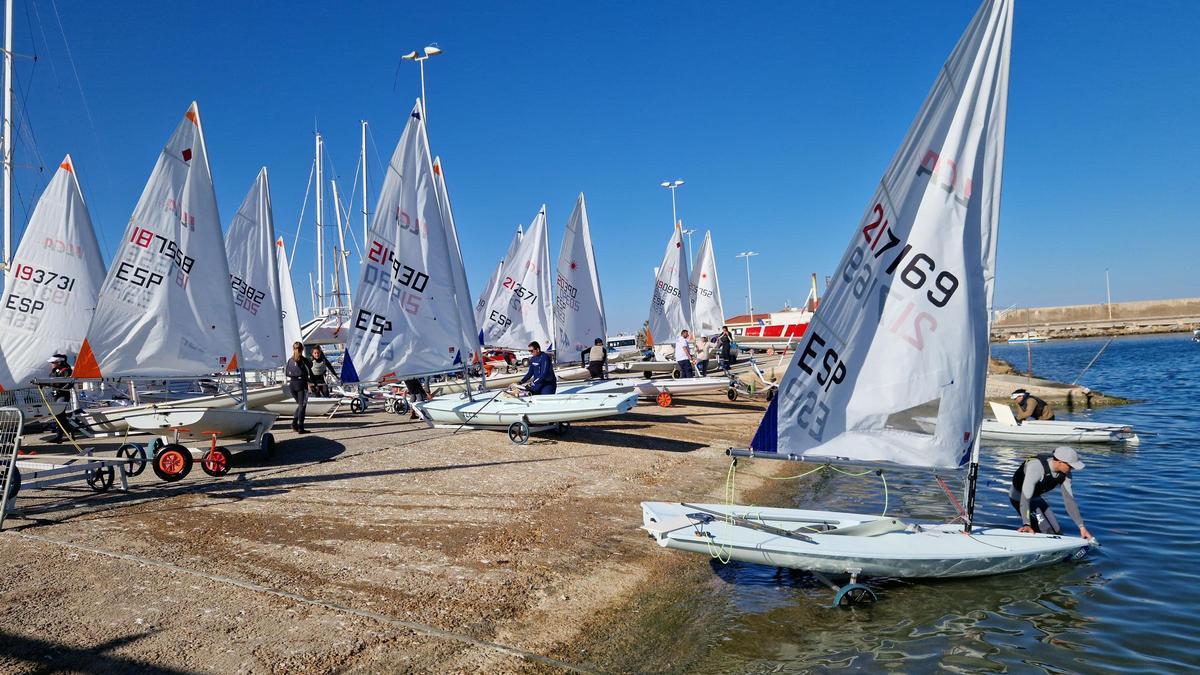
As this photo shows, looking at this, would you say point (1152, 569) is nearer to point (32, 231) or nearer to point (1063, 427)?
point (1063, 427)

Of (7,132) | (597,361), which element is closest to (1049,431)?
(597,361)

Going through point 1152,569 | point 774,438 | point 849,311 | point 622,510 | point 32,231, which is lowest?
point 1152,569

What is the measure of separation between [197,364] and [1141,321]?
349 feet

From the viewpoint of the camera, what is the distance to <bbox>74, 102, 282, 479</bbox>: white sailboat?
10094 mm

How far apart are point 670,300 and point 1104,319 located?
314 ft

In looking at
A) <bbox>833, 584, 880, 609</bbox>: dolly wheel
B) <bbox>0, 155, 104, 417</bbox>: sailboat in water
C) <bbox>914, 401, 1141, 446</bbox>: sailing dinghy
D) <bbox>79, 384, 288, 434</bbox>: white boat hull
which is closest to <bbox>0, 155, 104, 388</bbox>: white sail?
<bbox>0, 155, 104, 417</bbox>: sailboat in water

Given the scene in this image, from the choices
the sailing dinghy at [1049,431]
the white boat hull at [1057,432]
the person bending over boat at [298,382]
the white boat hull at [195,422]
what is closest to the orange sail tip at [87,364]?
the white boat hull at [195,422]

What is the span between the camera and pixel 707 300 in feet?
92.2

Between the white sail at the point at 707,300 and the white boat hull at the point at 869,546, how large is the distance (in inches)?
843

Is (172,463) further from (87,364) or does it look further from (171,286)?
(171,286)

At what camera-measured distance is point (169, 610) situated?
491 centimetres

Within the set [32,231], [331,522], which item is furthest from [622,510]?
[32,231]

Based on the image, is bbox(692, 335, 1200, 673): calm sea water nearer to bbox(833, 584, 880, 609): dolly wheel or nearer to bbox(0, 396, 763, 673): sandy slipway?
bbox(833, 584, 880, 609): dolly wheel

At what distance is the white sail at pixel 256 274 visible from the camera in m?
18.3
